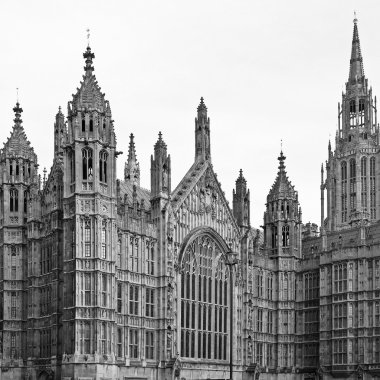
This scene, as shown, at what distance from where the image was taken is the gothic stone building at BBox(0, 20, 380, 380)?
9075cm

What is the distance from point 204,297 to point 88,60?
29420mm

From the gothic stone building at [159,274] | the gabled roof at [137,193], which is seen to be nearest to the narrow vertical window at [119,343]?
the gothic stone building at [159,274]

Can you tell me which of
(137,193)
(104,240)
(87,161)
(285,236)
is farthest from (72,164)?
(285,236)

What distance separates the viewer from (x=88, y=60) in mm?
95312

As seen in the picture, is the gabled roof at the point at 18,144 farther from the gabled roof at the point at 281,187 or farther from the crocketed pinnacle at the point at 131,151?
the gabled roof at the point at 281,187

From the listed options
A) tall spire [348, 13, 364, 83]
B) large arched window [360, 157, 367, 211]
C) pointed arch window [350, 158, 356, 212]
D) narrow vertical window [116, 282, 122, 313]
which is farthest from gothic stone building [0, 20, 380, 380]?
tall spire [348, 13, 364, 83]

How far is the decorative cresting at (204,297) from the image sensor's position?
101562 mm

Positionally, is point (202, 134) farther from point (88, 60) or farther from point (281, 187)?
point (88, 60)

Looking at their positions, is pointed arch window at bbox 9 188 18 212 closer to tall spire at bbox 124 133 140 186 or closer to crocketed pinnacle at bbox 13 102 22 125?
crocketed pinnacle at bbox 13 102 22 125

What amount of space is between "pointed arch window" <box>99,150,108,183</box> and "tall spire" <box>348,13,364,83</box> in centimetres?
9720

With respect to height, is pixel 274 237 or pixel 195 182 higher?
pixel 195 182

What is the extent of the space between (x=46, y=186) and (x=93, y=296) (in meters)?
15.8

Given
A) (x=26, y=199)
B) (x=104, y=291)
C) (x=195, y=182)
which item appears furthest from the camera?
(x=195, y=182)

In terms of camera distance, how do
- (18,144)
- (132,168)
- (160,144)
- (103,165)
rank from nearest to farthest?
1. (103,165)
2. (160,144)
3. (18,144)
4. (132,168)
